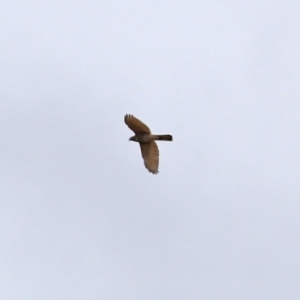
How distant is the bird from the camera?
251 ft

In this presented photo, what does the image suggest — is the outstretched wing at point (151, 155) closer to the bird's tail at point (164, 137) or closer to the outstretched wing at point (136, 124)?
the bird's tail at point (164, 137)

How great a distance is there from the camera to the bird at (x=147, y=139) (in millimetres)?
Result: 76438

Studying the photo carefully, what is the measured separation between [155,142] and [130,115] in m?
1.59

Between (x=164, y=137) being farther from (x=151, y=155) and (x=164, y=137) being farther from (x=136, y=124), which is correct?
(x=136, y=124)

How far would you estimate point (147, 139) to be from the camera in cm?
7669

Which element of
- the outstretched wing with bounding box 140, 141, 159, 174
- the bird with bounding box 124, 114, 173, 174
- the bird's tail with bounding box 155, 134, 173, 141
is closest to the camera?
the bird's tail with bounding box 155, 134, 173, 141

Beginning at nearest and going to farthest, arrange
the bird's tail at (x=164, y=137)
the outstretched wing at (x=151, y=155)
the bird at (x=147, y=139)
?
the bird's tail at (x=164, y=137) → the bird at (x=147, y=139) → the outstretched wing at (x=151, y=155)

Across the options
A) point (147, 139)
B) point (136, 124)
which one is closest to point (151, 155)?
point (147, 139)

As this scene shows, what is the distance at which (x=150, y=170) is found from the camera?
76375 mm

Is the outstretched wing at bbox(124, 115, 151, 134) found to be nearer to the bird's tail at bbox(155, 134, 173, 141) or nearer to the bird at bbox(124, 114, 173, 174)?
the bird at bbox(124, 114, 173, 174)

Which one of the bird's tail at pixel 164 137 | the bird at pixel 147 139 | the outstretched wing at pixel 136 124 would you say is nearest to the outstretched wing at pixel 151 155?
the bird at pixel 147 139

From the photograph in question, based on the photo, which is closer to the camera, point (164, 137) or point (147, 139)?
point (164, 137)

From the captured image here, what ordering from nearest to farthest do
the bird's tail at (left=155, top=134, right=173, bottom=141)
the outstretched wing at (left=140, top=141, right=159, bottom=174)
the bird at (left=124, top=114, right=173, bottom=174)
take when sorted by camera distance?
the bird's tail at (left=155, top=134, right=173, bottom=141) → the bird at (left=124, top=114, right=173, bottom=174) → the outstretched wing at (left=140, top=141, right=159, bottom=174)

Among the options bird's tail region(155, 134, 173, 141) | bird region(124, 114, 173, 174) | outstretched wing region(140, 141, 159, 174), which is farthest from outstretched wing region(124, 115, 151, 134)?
outstretched wing region(140, 141, 159, 174)
